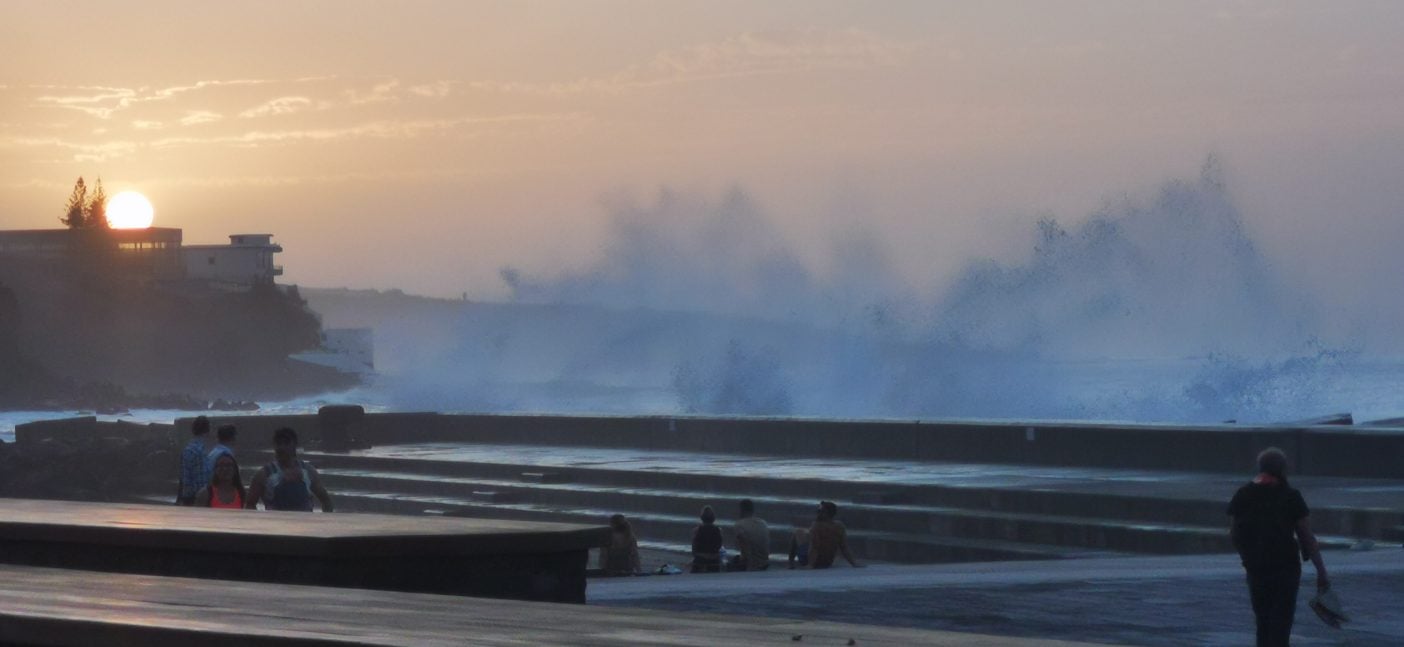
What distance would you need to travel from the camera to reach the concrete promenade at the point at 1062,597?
328 inches

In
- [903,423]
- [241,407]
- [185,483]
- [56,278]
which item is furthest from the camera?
[56,278]

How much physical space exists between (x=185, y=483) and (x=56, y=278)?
421ft

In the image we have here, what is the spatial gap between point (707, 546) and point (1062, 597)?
4.49 m

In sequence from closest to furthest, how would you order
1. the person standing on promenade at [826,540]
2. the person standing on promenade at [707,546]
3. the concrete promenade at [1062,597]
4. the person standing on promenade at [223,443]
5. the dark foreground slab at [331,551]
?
the dark foreground slab at [331,551] < the concrete promenade at [1062,597] < the person standing on promenade at [223,443] < the person standing on promenade at [826,540] < the person standing on promenade at [707,546]

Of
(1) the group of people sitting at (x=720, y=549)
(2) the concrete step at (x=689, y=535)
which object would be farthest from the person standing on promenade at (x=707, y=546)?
(2) the concrete step at (x=689, y=535)

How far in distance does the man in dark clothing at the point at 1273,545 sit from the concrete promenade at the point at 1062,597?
66 centimetres

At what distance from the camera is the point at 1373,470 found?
51.1ft

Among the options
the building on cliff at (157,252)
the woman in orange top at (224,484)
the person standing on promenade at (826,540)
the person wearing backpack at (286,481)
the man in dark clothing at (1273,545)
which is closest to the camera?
the man in dark clothing at (1273,545)

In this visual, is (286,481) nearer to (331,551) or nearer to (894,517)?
(331,551)

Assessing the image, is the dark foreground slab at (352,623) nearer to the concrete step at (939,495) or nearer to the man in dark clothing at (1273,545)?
the man in dark clothing at (1273,545)

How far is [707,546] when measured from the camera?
13.6 metres

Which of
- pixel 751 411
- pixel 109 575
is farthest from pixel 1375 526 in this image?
pixel 751 411

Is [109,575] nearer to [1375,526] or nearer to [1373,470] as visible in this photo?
[1375,526]

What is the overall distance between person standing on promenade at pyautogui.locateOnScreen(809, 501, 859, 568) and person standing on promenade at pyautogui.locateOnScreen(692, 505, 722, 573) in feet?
2.75
